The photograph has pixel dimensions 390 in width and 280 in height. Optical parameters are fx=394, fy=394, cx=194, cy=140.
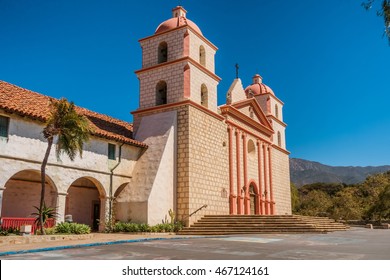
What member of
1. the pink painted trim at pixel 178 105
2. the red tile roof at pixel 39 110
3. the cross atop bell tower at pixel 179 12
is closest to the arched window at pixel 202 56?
the cross atop bell tower at pixel 179 12

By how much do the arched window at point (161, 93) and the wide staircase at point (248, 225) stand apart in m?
7.39

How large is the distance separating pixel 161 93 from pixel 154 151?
4.27 metres

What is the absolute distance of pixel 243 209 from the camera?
26188mm

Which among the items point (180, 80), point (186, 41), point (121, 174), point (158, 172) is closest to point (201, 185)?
point (158, 172)

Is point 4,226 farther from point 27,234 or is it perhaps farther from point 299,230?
point 299,230

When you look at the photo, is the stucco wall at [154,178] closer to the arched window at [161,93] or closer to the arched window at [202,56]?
the arched window at [161,93]

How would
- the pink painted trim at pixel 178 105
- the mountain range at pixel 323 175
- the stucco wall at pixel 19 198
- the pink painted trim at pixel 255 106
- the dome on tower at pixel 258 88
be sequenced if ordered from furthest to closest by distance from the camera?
the mountain range at pixel 323 175 < the dome on tower at pixel 258 88 < the pink painted trim at pixel 255 106 < the pink painted trim at pixel 178 105 < the stucco wall at pixel 19 198

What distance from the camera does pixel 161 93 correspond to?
2409 centimetres

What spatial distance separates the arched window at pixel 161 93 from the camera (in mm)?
23672

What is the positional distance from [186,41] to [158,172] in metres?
7.85

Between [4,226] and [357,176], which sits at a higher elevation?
[357,176]

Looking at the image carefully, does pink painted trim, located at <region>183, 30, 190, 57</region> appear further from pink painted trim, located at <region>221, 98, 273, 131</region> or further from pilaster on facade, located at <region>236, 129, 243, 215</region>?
pilaster on facade, located at <region>236, 129, 243, 215</region>

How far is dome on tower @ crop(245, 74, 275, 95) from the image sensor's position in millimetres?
34438

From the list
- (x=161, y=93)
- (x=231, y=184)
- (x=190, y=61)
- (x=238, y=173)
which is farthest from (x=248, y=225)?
(x=190, y=61)
